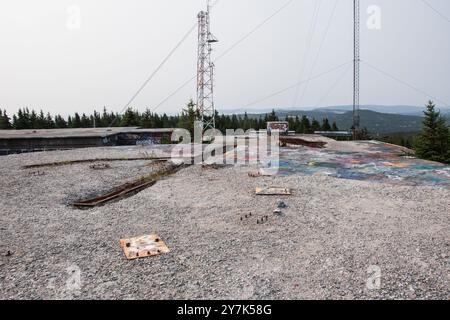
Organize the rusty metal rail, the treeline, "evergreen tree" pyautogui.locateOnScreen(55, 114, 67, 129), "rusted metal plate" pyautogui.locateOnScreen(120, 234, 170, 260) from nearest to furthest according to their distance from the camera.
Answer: "rusted metal plate" pyautogui.locateOnScreen(120, 234, 170, 260)
the rusty metal rail
the treeline
"evergreen tree" pyautogui.locateOnScreen(55, 114, 67, 129)

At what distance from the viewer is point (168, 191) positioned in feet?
56.3

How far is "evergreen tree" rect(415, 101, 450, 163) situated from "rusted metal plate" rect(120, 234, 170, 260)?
46.3 metres

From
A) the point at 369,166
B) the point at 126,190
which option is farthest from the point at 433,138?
the point at 126,190

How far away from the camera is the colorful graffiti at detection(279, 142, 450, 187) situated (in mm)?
18734

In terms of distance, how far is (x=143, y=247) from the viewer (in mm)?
10234

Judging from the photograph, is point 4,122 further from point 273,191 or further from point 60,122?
point 273,191

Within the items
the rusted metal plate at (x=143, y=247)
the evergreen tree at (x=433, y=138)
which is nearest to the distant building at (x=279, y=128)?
the evergreen tree at (x=433, y=138)

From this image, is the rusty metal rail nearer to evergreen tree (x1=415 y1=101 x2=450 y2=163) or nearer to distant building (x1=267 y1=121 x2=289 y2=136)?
distant building (x1=267 y1=121 x2=289 y2=136)

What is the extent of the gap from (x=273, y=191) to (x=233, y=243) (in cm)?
625

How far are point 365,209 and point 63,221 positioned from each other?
12.3 meters

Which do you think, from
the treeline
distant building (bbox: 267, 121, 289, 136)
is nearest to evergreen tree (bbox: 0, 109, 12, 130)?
the treeline

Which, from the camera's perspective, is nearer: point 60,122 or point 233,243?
point 233,243
